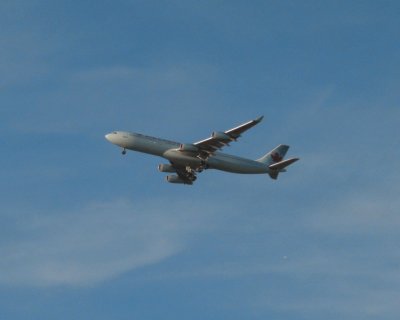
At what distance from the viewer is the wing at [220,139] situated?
120 meters

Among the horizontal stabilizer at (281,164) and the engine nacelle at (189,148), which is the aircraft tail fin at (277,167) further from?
the engine nacelle at (189,148)

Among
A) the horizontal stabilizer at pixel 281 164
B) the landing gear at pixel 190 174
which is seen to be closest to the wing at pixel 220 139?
the landing gear at pixel 190 174

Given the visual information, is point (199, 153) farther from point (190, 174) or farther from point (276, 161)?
point (276, 161)

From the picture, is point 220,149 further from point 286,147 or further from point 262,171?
point 286,147

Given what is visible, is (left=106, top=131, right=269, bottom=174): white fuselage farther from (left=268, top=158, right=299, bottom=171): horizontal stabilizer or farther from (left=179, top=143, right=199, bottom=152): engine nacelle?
(left=268, top=158, right=299, bottom=171): horizontal stabilizer

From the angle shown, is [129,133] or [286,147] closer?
[129,133]

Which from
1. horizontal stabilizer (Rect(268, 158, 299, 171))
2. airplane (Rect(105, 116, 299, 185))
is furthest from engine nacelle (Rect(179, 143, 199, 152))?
horizontal stabilizer (Rect(268, 158, 299, 171))

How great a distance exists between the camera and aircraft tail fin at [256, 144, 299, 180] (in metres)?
132

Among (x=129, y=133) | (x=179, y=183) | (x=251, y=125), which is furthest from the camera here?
(x=179, y=183)

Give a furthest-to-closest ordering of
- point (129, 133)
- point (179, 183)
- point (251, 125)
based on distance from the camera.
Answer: point (179, 183) < point (129, 133) < point (251, 125)

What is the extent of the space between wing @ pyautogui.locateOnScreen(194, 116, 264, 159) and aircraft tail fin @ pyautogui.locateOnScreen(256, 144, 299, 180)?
10041mm

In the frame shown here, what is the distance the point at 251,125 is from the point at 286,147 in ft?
86.4

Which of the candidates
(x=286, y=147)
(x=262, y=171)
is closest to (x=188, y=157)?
(x=262, y=171)

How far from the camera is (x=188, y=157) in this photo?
420 feet
